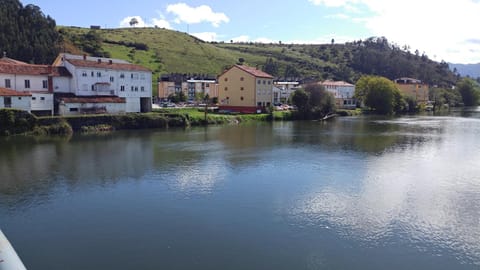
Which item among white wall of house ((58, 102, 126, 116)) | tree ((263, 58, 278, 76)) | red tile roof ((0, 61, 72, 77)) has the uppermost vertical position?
tree ((263, 58, 278, 76))

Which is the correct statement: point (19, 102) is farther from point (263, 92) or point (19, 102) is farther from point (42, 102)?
point (263, 92)

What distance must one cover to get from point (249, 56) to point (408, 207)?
342 ft

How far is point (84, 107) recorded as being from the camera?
3519cm

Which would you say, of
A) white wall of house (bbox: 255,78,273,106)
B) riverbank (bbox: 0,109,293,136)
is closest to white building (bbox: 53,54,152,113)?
riverbank (bbox: 0,109,293,136)

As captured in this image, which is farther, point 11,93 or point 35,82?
point 35,82

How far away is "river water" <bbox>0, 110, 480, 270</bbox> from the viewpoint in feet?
33.4

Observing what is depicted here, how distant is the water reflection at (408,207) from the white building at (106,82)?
25.1 m

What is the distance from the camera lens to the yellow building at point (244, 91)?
49406 millimetres

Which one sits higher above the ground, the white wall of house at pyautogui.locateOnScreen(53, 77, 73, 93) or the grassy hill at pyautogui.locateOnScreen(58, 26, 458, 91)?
the grassy hill at pyautogui.locateOnScreen(58, 26, 458, 91)

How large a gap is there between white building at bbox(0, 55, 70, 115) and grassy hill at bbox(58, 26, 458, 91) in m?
27.3

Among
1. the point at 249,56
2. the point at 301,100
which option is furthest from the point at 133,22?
the point at 301,100

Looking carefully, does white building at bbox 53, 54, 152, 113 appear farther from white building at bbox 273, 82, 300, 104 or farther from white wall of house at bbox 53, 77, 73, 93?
white building at bbox 273, 82, 300, 104

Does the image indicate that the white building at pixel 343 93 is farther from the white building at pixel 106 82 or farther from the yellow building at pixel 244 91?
the white building at pixel 106 82

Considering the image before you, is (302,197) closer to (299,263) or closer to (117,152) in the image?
(299,263)
